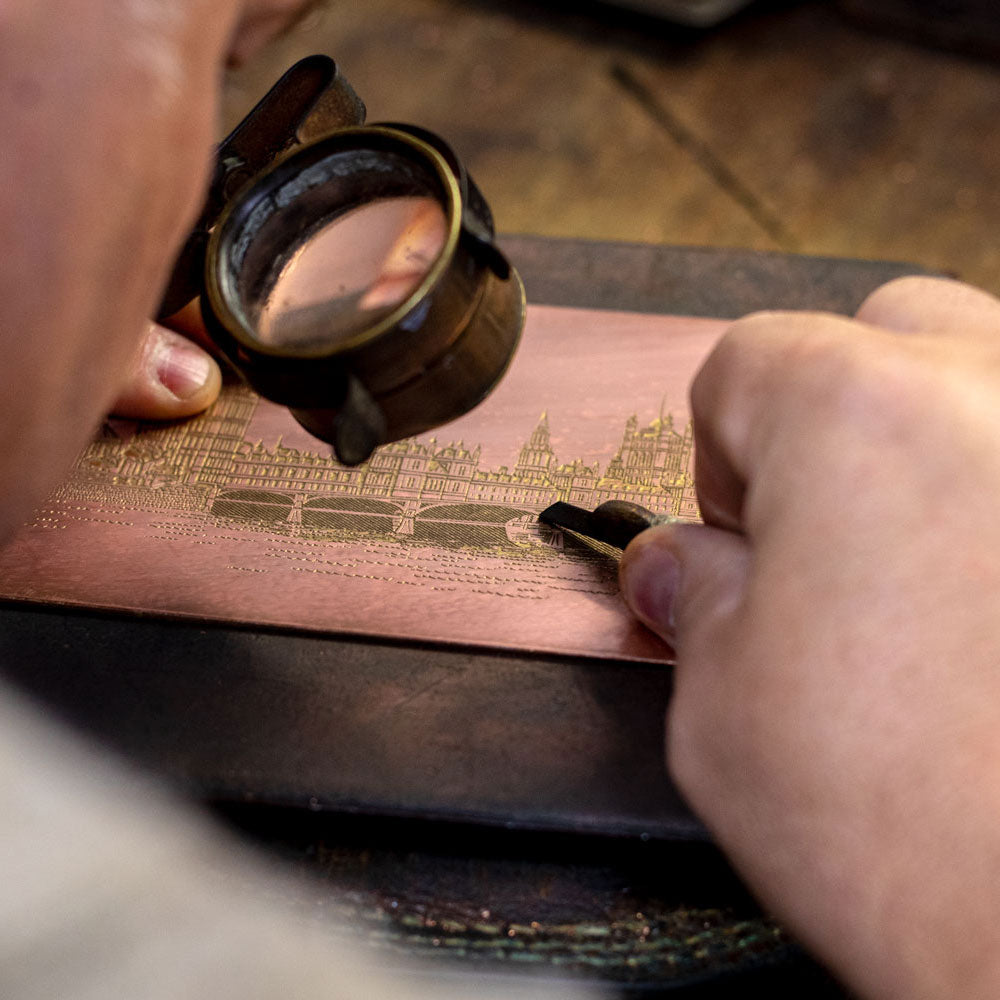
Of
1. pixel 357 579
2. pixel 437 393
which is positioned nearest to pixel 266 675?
pixel 357 579

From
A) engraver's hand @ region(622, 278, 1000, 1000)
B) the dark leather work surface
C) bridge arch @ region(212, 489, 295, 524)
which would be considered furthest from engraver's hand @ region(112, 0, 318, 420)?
engraver's hand @ region(622, 278, 1000, 1000)

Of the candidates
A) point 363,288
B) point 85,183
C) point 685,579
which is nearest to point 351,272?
point 363,288

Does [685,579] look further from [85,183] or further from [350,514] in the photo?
[85,183]

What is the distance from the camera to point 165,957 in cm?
53

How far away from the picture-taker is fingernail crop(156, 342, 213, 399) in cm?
112

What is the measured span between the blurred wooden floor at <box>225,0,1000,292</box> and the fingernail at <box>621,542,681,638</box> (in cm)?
166

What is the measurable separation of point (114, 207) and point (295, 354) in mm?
149

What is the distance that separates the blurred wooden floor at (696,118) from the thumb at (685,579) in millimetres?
1662

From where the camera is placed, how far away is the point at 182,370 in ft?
3.68

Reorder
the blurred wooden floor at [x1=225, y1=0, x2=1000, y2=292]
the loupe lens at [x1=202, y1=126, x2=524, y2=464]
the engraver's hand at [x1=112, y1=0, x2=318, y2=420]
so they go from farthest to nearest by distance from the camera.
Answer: the blurred wooden floor at [x1=225, y1=0, x2=1000, y2=292]
the engraver's hand at [x1=112, y1=0, x2=318, y2=420]
the loupe lens at [x1=202, y1=126, x2=524, y2=464]

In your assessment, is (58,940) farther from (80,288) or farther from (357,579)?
(357,579)

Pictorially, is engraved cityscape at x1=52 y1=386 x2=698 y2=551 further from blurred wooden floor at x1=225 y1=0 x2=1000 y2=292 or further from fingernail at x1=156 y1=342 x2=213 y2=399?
blurred wooden floor at x1=225 y1=0 x2=1000 y2=292

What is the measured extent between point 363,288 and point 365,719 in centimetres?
40

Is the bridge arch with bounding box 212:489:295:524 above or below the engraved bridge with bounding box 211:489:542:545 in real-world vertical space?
below
